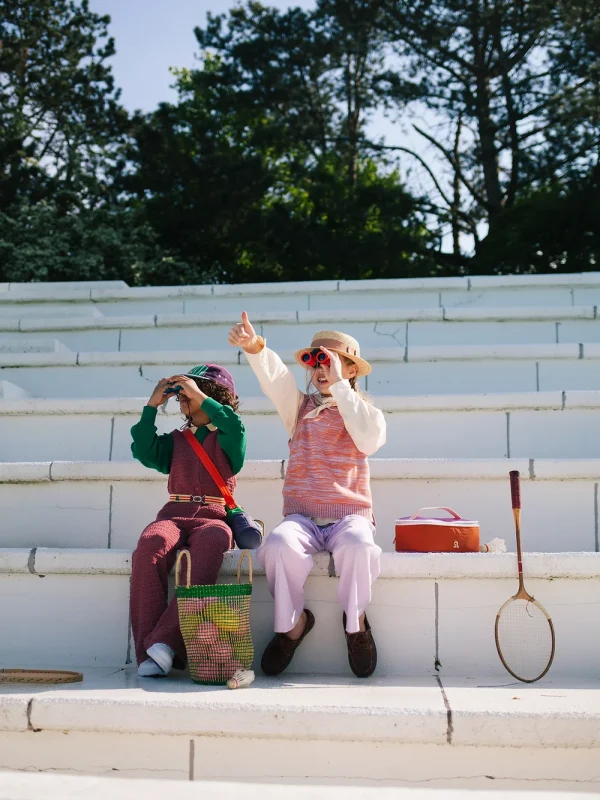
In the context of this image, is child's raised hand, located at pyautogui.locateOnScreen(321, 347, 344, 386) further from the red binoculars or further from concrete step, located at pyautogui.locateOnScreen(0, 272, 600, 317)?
concrete step, located at pyautogui.locateOnScreen(0, 272, 600, 317)

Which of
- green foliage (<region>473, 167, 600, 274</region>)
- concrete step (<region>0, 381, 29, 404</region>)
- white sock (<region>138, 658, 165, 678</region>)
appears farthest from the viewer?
green foliage (<region>473, 167, 600, 274</region>)

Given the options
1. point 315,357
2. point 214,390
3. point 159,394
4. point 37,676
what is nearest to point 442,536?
point 315,357

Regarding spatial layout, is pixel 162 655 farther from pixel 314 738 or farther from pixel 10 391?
pixel 10 391

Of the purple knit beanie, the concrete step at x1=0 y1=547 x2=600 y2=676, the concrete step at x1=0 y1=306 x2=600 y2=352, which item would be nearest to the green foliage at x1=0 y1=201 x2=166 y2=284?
the concrete step at x1=0 y1=306 x2=600 y2=352

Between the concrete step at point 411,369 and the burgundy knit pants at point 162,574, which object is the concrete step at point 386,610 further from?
the concrete step at point 411,369

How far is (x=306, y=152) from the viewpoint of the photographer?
12.6 meters

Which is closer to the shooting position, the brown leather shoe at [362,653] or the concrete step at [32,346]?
the brown leather shoe at [362,653]

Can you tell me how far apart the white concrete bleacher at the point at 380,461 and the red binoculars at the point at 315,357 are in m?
0.46

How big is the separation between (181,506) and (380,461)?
0.81 metres

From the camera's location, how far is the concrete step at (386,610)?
2.83m

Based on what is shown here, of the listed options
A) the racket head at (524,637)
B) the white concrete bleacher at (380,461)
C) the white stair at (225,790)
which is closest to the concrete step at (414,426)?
the white concrete bleacher at (380,461)

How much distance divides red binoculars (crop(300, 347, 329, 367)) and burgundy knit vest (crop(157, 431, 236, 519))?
1.43 feet

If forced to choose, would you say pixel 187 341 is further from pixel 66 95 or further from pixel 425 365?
pixel 66 95

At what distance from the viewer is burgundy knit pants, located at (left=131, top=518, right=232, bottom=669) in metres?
2.79
